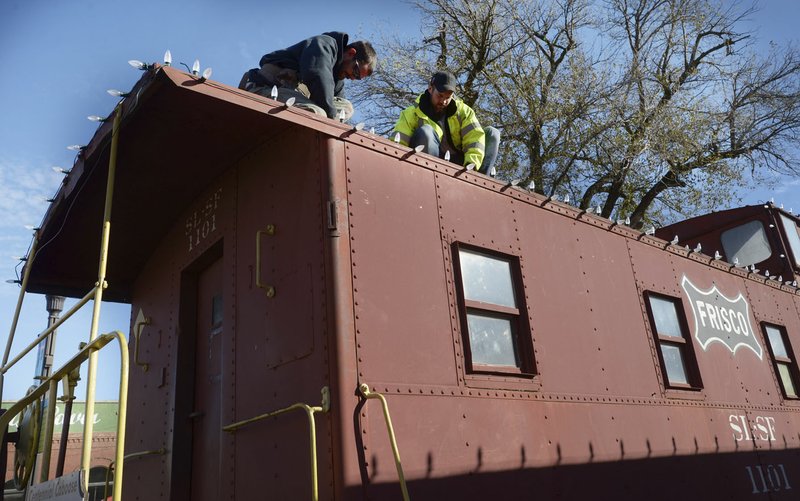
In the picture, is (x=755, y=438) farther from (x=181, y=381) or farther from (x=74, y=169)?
(x=74, y=169)

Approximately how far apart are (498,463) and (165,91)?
10.5ft

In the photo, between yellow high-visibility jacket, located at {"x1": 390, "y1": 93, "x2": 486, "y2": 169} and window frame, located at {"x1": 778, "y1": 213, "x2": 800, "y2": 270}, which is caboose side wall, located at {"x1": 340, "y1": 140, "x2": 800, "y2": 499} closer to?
yellow high-visibility jacket, located at {"x1": 390, "y1": 93, "x2": 486, "y2": 169}

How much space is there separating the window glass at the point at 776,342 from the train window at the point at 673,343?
2320 mm

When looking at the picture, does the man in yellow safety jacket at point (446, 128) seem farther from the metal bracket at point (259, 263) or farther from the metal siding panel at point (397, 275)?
the metal bracket at point (259, 263)

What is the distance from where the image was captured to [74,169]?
4766 mm

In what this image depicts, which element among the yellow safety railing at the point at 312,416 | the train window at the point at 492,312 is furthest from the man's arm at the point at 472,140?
the yellow safety railing at the point at 312,416

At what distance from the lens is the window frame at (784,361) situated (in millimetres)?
7910

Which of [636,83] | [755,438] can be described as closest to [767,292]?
[755,438]

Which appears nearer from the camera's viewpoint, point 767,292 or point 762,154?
point 767,292

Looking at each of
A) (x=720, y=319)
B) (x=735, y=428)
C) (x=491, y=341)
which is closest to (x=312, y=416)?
(x=491, y=341)

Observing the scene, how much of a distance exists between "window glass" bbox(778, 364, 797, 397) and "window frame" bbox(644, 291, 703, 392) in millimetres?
2336

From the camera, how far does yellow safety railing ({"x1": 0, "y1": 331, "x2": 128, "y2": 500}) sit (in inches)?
109

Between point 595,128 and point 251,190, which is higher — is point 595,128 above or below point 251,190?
above

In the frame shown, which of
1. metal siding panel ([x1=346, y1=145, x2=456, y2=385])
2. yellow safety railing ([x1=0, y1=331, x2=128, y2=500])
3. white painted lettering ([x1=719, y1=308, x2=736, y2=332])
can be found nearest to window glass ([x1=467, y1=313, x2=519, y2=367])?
metal siding panel ([x1=346, y1=145, x2=456, y2=385])
